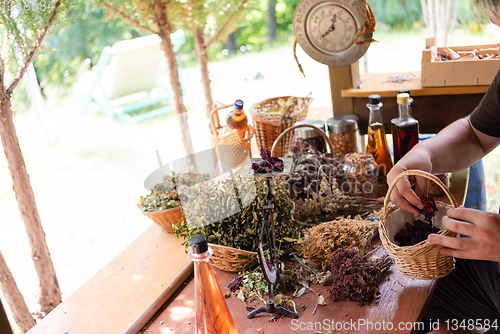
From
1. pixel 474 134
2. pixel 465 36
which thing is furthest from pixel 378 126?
pixel 465 36

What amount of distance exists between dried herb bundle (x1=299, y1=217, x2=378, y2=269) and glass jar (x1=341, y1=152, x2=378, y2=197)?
29 centimetres

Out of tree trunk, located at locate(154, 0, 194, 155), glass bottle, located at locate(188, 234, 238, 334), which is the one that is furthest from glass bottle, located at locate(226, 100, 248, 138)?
tree trunk, located at locate(154, 0, 194, 155)

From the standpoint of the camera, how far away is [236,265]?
118 centimetres

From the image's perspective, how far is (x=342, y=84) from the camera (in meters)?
1.95

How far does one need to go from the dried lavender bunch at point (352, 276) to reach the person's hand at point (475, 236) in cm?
19

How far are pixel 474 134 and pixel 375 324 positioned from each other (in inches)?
33.9

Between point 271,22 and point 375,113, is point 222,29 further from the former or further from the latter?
point 271,22

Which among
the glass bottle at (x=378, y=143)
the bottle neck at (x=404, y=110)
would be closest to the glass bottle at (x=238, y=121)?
the glass bottle at (x=378, y=143)

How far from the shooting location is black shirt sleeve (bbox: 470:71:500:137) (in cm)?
135

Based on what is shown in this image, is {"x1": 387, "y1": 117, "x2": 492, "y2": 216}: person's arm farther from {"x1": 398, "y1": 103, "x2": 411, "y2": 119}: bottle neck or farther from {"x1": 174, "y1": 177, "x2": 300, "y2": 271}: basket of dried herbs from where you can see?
{"x1": 174, "y1": 177, "x2": 300, "y2": 271}: basket of dried herbs

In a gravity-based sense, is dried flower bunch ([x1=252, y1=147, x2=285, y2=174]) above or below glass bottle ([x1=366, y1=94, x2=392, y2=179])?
above

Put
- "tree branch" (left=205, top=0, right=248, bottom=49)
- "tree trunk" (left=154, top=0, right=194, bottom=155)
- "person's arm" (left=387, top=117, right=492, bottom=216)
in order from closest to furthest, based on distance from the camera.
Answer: "person's arm" (left=387, top=117, right=492, bottom=216)
"tree trunk" (left=154, top=0, right=194, bottom=155)
"tree branch" (left=205, top=0, right=248, bottom=49)

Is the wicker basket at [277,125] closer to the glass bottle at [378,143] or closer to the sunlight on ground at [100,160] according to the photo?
the sunlight on ground at [100,160]

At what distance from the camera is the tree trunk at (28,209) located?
5.25 ft
